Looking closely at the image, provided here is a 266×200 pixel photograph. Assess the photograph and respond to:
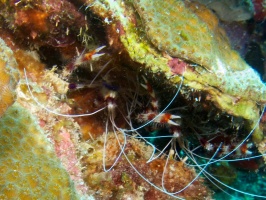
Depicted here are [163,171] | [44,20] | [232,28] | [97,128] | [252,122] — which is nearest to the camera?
[44,20]

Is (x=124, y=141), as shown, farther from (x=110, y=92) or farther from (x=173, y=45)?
(x=173, y=45)

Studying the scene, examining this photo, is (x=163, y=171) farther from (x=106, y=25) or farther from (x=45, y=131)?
(x=106, y=25)

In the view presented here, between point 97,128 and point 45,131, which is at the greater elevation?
point 45,131

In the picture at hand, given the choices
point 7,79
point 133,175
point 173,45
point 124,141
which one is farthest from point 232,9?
point 7,79

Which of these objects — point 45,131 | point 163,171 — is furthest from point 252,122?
point 45,131

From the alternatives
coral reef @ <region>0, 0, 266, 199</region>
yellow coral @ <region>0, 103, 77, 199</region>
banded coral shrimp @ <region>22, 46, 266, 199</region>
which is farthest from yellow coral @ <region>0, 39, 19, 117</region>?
banded coral shrimp @ <region>22, 46, 266, 199</region>

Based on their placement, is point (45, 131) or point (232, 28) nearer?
point (45, 131)

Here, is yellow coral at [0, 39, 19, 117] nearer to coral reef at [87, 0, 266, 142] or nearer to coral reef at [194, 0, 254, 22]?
coral reef at [87, 0, 266, 142]
